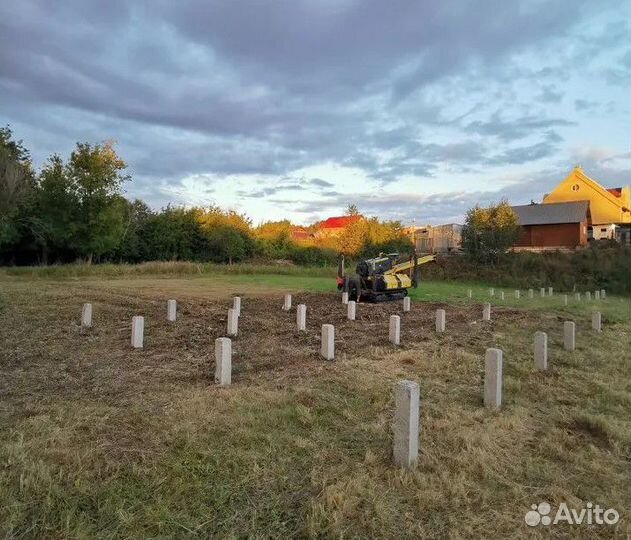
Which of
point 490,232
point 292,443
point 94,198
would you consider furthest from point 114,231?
point 292,443

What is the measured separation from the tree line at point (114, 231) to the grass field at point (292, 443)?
22.5 metres

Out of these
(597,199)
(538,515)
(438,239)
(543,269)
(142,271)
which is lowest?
(538,515)

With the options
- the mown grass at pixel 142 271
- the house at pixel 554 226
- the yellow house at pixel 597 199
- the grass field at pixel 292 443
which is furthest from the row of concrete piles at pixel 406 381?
the yellow house at pixel 597 199

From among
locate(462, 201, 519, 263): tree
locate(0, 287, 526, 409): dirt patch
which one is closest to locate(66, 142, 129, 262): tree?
locate(0, 287, 526, 409): dirt patch

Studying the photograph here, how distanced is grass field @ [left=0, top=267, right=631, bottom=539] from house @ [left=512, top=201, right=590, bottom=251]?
32.5 meters

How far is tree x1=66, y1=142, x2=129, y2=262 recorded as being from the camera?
1252 inches

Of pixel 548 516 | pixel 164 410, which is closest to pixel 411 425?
pixel 548 516

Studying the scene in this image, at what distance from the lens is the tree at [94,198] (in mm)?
31812

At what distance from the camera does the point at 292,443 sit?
12.1 feet

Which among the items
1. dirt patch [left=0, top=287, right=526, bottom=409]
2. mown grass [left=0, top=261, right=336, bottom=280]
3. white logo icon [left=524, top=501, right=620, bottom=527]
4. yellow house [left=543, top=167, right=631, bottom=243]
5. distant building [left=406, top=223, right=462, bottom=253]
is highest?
yellow house [left=543, top=167, right=631, bottom=243]

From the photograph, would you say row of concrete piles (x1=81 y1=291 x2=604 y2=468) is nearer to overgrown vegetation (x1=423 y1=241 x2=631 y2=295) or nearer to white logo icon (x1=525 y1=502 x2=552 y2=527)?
white logo icon (x1=525 y1=502 x2=552 y2=527)

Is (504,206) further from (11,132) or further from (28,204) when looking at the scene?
(11,132)

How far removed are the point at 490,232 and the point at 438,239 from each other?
9626 mm

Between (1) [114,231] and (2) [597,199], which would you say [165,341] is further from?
(2) [597,199]
